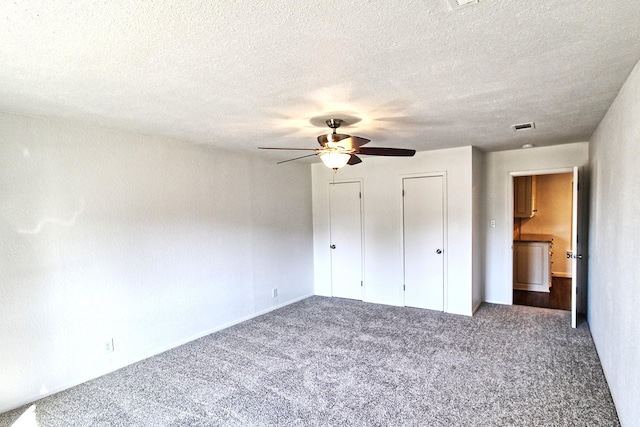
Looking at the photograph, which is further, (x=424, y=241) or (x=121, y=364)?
(x=424, y=241)

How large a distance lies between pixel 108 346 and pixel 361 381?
2.34 meters

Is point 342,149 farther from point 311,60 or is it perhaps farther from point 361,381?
point 361,381

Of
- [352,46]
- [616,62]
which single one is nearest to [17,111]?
[352,46]

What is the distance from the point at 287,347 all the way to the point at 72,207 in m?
2.42

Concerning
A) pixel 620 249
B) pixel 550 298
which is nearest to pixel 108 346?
pixel 620 249

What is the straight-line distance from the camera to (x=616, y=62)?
1898 mm

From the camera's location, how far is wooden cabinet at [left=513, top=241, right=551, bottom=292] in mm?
5863

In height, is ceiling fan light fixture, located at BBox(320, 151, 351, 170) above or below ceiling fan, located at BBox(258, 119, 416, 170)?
below

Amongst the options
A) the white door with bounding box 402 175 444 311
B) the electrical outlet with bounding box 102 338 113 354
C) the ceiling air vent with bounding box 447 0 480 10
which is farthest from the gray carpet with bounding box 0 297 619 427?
the ceiling air vent with bounding box 447 0 480 10

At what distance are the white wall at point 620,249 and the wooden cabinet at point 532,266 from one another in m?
2.65

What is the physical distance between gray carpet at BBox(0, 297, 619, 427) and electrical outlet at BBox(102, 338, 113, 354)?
0.21 metres

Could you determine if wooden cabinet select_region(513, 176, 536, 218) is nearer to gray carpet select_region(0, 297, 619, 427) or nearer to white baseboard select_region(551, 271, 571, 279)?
white baseboard select_region(551, 271, 571, 279)

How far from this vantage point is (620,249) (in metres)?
2.35

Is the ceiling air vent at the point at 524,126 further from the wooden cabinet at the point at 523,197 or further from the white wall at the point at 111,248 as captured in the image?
the white wall at the point at 111,248
